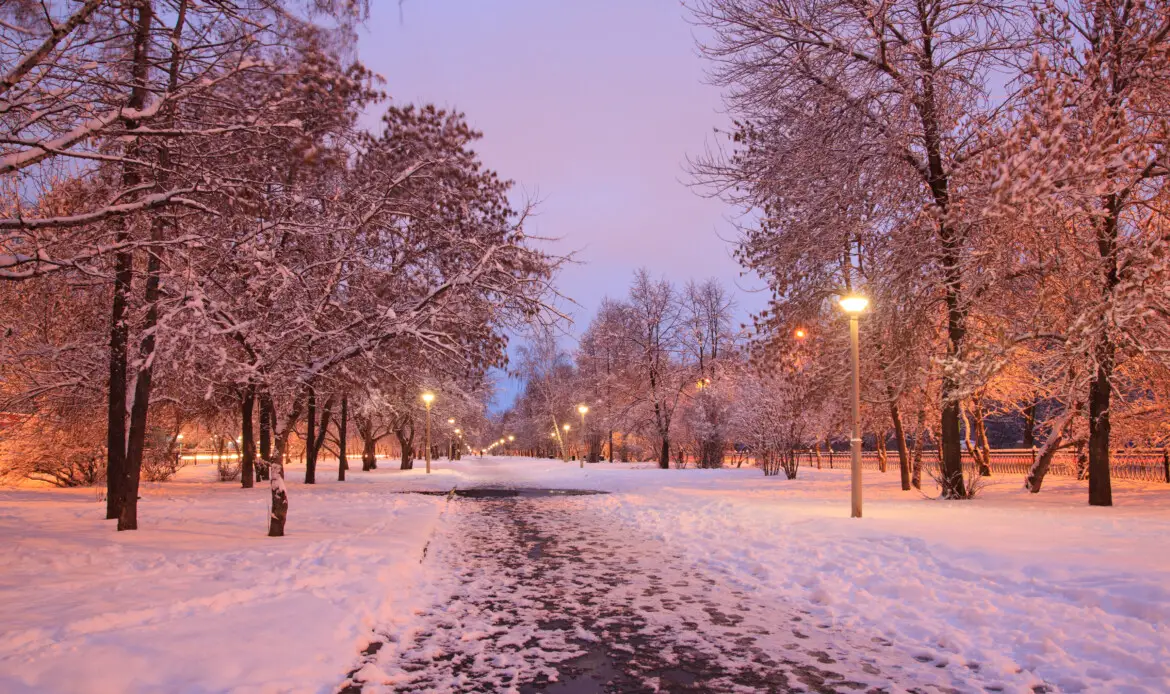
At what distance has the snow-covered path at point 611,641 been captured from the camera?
15.6 feet

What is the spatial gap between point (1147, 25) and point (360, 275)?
1336 centimetres

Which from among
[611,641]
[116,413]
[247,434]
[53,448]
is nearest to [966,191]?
[611,641]

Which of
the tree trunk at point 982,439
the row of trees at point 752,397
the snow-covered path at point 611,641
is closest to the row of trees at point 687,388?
the row of trees at point 752,397

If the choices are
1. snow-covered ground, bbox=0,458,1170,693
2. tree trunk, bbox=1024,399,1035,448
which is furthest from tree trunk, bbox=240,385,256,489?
tree trunk, bbox=1024,399,1035,448

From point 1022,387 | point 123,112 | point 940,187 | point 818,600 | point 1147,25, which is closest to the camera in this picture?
point 123,112

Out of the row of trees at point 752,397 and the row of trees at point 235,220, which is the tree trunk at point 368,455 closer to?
the row of trees at point 752,397

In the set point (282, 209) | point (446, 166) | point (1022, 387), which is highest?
point (446, 166)

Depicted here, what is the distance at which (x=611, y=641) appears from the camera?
18.7 ft

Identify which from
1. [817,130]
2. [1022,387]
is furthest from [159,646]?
[1022,387]

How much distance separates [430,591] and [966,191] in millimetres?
11359

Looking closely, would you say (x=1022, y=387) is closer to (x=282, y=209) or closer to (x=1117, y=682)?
(x=1117, y=682)

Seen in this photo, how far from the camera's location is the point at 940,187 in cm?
1489

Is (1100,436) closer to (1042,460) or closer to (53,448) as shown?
(1042,460)

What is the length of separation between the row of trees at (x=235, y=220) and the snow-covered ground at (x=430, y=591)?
213 cm
